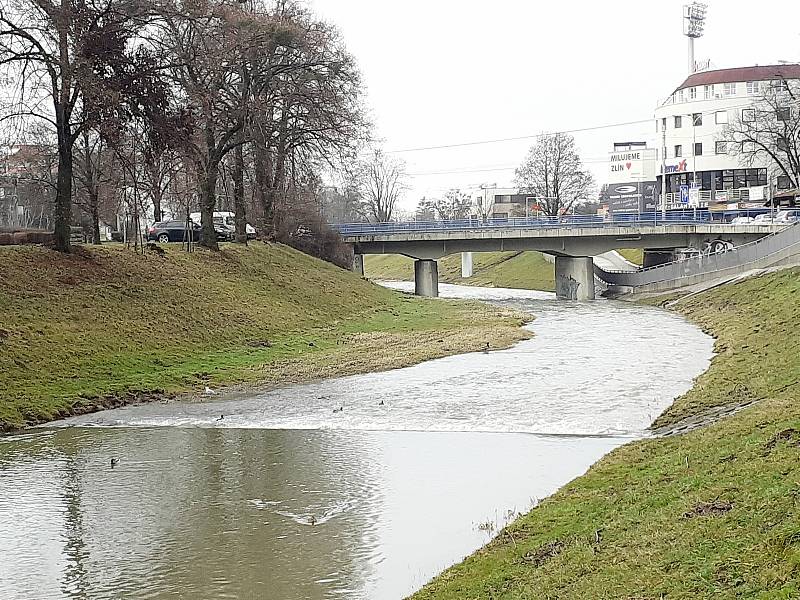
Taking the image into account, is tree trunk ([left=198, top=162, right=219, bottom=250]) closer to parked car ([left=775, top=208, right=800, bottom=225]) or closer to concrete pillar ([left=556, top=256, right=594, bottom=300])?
concrete pillar ([left=556, top=256, right=594, bottom=300])

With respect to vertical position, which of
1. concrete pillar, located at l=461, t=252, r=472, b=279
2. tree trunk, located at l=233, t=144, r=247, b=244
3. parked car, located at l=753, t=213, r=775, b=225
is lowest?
concrete pillar, located at l=461, t=252, r=472, b=279

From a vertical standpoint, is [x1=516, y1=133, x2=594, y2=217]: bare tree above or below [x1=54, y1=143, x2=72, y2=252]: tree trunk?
above

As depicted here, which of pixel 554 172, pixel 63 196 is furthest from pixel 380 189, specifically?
pixel 63 196

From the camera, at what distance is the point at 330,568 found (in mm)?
12883

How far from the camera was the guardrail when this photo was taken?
5447 centimetres

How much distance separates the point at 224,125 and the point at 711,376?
3223cm

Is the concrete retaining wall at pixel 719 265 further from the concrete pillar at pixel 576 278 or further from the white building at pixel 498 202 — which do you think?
the white building at pixel 498 202

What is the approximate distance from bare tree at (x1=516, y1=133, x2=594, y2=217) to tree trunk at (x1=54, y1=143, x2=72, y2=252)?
84.4 metres

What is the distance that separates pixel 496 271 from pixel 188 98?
64.3 metres

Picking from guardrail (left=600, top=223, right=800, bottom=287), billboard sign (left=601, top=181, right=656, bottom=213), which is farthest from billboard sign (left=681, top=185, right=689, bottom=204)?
billboard sign (left=601, top=181, right=656, bottom=213)

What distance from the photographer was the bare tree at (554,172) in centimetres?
12019

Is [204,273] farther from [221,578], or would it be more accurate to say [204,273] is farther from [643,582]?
[643,582]

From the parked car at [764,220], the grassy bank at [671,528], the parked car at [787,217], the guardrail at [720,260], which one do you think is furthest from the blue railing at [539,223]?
the grassy bank at [671,528]

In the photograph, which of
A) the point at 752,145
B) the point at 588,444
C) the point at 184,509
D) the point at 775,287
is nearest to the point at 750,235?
the point at 775,287
